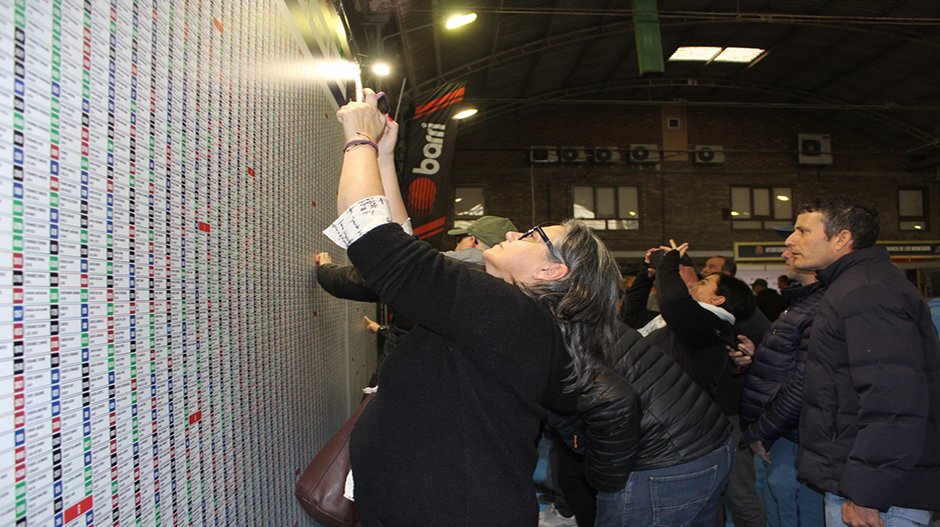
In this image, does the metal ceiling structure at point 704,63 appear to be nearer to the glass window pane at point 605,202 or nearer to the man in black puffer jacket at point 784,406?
the glass window pane at point 605,202

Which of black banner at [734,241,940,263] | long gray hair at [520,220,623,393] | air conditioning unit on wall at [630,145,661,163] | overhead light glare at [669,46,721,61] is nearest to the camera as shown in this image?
long gray hair at [520,220,623,393]

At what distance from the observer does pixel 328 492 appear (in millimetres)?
1413

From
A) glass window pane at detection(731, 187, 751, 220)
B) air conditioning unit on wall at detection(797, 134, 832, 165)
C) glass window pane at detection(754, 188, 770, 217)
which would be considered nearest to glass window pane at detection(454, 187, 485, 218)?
glass window pane at detection(731, 187, 751, 220)

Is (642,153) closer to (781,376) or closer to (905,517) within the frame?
(781,376)

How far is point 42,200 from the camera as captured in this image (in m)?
0.61

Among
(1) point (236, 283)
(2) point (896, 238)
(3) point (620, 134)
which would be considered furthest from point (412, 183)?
(2) point (896, 238)

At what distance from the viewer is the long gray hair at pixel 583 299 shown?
4.18 ft

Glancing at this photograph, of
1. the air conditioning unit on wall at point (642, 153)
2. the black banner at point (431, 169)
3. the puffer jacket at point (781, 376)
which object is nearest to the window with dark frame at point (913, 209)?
the air conditioning unit on wall at point (642, 153)

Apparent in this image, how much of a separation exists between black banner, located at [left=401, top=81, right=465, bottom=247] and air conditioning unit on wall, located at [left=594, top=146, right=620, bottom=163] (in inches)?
364

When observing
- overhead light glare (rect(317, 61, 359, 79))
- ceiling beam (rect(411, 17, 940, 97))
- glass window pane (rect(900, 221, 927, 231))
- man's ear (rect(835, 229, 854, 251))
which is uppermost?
ceiling beam (rect(411, 17, 940, 97))

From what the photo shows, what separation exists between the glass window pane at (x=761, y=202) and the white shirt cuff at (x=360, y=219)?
15263mm

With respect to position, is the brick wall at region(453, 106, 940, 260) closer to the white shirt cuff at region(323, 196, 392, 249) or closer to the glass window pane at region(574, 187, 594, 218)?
the glass window pane at region(574, 187, 594, 218)

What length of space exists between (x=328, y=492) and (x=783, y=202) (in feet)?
51.1

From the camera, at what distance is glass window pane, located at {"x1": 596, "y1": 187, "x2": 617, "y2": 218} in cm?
1405
